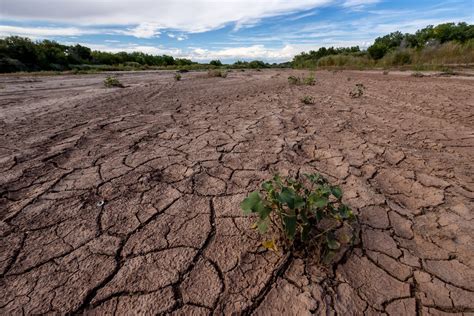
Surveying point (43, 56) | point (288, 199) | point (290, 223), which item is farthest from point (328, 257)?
point (43, 56)

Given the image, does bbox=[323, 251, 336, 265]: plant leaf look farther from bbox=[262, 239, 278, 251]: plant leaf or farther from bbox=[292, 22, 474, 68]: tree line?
bbox=[292, 22, 474, 68]: tree line

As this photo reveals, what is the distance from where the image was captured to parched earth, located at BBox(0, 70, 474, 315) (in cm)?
122

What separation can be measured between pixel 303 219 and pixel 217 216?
2.02 feet

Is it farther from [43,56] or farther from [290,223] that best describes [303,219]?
[43,56]

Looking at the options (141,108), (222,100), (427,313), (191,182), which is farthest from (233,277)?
(222,100)

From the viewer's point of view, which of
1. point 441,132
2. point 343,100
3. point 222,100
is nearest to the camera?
point 441,132

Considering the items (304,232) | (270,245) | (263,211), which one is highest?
(263,211)

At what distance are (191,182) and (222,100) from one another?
3484 mm

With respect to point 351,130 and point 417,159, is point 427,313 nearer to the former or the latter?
point 417,159

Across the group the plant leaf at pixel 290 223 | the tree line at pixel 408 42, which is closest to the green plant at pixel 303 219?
the plant leaf at pixel 290 223

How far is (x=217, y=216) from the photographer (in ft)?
5.77

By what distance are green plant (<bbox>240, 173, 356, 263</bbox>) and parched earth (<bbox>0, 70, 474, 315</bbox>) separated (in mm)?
88

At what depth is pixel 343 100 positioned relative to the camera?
16.4 feet

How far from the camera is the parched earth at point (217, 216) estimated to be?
122cm
